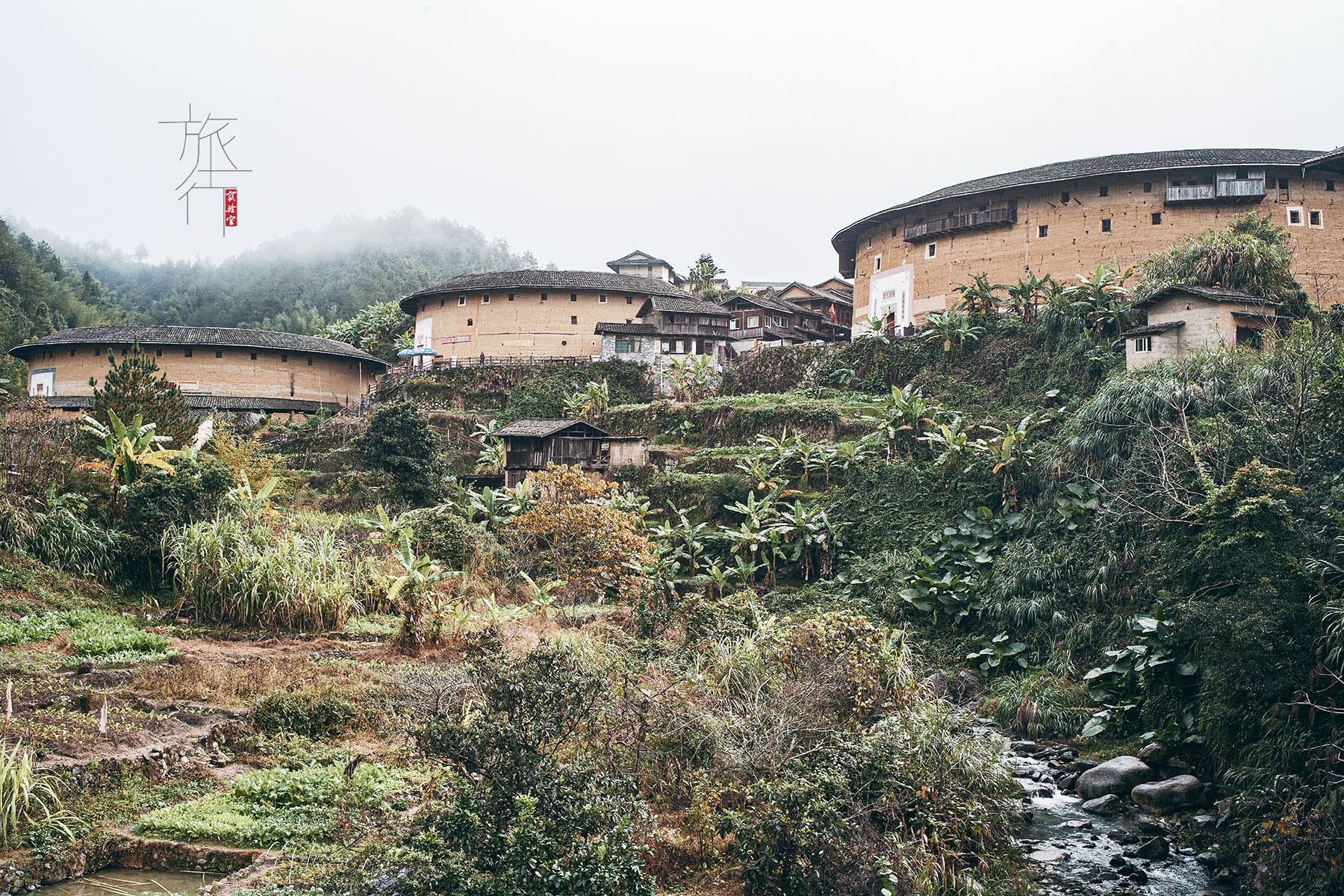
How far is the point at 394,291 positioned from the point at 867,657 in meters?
83.1

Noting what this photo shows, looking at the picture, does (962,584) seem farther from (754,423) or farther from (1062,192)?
(1062,192)

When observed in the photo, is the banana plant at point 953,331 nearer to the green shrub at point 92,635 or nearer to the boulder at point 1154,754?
the boulder at point 1154,754

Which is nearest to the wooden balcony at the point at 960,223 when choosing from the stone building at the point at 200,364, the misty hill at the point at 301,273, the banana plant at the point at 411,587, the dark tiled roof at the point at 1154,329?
the dark tiled roof at the point at 1154,329

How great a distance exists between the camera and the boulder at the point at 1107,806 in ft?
36.6

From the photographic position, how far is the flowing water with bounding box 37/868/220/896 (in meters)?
6.97

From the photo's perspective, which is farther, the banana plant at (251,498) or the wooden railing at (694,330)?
the wooden railing at (694,330)

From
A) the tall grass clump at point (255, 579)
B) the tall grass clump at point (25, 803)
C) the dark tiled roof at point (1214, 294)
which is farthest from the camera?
the dark tiled roof at point (1214, 294)

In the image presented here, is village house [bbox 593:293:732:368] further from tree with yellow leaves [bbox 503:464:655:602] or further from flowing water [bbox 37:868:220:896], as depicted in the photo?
flowing water [bbox 37:868:220:896]

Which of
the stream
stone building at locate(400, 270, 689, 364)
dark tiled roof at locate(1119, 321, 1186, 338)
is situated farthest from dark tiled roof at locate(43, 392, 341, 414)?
the stream

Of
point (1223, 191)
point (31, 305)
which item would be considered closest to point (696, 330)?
point (1223, 191)

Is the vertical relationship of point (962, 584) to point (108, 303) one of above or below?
below

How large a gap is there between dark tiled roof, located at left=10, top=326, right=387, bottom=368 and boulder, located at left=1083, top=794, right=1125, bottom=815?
35637 millimetres

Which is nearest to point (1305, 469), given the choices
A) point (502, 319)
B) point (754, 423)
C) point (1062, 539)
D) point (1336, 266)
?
point (1062, 539)

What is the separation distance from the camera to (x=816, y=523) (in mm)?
21453
